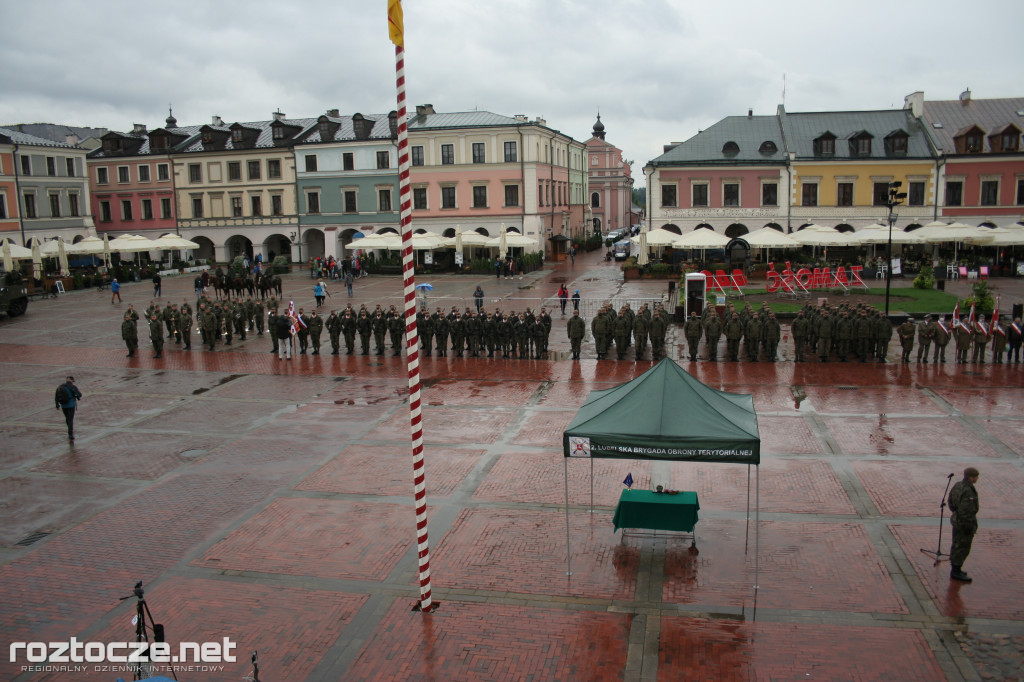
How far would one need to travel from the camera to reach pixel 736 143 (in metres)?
48.3

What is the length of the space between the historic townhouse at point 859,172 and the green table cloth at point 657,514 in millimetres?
40859

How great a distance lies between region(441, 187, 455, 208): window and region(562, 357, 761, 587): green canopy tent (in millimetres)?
44953

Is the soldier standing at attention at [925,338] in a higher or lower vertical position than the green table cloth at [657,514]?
higher

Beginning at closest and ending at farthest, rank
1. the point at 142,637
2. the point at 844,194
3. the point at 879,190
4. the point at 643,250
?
the point at 142,637 < the point at 643,250 < the point at 879,190 < the point at 844,194

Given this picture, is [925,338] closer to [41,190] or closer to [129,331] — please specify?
[129,331]

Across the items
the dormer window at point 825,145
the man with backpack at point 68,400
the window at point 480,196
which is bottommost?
the man with backpack at point 68,400

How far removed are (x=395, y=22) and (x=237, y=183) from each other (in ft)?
174

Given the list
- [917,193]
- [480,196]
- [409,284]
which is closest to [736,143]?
[917,193]

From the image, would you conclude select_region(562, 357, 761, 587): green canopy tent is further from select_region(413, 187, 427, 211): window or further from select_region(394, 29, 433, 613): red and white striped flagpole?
select_region(413, 187, 427, 211): window

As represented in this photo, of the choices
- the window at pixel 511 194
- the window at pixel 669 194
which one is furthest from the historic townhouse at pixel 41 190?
the window at pixel 669 194

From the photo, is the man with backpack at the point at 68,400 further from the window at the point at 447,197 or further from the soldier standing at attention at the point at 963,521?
the window at the point at 447,197

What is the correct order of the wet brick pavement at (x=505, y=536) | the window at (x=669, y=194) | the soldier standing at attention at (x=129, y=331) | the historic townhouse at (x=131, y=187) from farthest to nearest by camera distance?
the historic townhouse at (x=131, y=187) → the window at (x=669, y=194) → the soldier standing at attention at (x=129, y=331) → the wet brick pavement at (x=505, y=536)

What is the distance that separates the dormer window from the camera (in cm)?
4706

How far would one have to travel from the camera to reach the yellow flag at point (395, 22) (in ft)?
29.5
